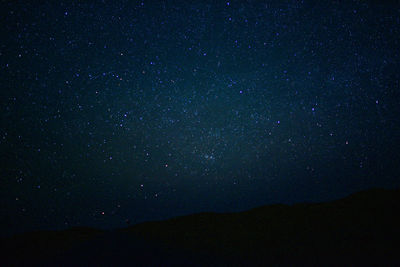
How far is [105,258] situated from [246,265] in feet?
16.6

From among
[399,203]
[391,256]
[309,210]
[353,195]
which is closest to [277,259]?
[391,256]

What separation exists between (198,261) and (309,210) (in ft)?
48.6

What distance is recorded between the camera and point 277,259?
7117 mm

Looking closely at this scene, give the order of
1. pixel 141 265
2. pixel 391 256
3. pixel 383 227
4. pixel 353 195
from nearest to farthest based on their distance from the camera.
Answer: pixel 391 256 < pixel 141 265 < pixel 383 227 < pixel 353 195

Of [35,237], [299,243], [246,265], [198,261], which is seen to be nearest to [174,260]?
[198,261]

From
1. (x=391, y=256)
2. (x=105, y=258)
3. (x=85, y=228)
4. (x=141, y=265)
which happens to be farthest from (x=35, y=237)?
(x=391, y=256)

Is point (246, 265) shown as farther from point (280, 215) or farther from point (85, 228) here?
point (85, 228)

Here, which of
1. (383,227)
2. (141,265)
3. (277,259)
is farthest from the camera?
(383,227)

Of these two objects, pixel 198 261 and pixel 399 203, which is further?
pixel 399 203

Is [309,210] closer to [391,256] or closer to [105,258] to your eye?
[391,256]

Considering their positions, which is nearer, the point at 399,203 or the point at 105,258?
the point at 105,258

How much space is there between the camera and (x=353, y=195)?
24047 millimetres

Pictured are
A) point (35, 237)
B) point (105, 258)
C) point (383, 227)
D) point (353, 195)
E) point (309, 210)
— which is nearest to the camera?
point (105, 258)

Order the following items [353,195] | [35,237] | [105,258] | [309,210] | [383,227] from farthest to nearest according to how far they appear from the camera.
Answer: [353,195], [35,237], [309,210], [383,227], [105,258]
